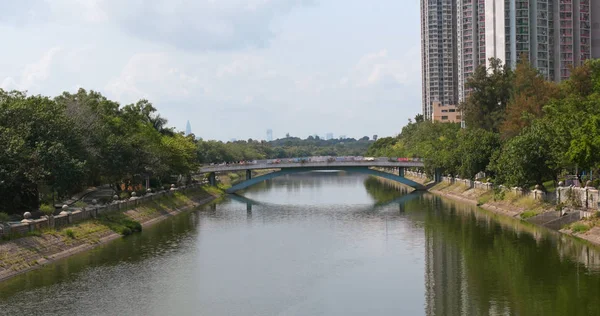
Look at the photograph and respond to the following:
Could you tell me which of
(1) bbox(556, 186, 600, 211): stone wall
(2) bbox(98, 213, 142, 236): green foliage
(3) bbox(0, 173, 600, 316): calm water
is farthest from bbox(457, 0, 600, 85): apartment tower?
(2) bbox(98, 213, 142, 236): green foliage

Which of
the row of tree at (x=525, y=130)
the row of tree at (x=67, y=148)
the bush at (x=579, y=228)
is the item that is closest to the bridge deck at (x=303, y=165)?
the row of tree at (x=525, y=130)

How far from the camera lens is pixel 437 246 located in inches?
2219

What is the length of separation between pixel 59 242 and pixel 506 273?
30.4 meters

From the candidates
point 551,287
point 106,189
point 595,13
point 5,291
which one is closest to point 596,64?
point 551,287

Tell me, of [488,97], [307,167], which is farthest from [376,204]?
[488,97]

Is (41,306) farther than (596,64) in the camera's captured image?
No

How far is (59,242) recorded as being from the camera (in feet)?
170

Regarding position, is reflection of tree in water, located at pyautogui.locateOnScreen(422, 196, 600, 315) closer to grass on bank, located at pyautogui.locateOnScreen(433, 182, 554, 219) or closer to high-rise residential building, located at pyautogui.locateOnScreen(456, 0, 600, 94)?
grass on bank, located at pyautogui.locateOnScreen(433, 182, 554, 219)

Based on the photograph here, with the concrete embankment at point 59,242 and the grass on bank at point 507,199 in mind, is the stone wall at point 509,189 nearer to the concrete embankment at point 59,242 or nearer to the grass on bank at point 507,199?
the grass on bank at point 507,199

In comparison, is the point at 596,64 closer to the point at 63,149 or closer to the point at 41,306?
the point at 63,149

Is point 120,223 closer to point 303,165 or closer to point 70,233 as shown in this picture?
point 70,233

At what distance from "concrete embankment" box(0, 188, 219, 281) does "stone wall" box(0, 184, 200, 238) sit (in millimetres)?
430

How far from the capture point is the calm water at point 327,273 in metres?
37.3

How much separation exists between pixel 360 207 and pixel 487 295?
58.8m
